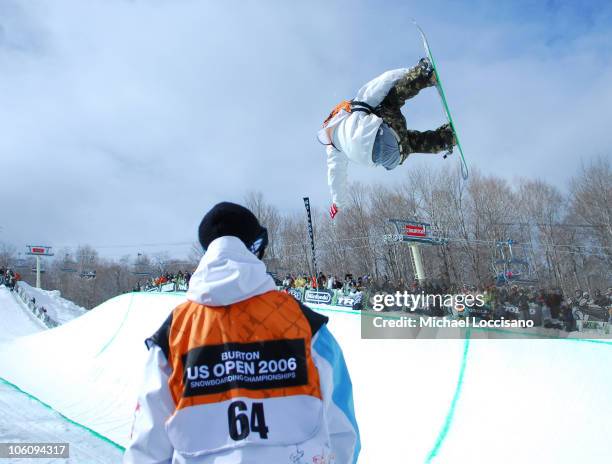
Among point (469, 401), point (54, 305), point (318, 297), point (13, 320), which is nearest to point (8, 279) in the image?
point (54, 305)

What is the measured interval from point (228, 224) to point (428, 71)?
2.00 metres

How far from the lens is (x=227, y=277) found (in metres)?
1.35

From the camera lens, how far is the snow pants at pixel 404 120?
2.97m

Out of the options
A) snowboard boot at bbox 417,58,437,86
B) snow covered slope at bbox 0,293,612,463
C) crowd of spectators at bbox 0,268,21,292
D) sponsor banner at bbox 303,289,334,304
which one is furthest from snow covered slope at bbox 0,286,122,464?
crowd of spectators at bbox 0,268,21,292

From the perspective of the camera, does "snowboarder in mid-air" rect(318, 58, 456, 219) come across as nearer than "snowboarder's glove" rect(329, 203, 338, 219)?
Yes

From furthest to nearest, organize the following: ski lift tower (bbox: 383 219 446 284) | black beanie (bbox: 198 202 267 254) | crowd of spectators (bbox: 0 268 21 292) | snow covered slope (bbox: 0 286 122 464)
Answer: crowd of spectators (bbox: 0 268 21 292), ski lift tower (bbox: 383 219 446 284), snow covered slope (bbox: 0 286 122 464), black beanie (bbox: 198 202 267 254)

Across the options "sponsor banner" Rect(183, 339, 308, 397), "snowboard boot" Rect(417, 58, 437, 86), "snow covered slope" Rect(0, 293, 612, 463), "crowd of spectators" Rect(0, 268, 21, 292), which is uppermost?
"crowd of spectators" Rect(0, 268, 21, 292)

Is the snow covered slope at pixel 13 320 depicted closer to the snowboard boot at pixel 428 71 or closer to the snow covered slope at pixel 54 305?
the snow covered slope at pixel 54 305

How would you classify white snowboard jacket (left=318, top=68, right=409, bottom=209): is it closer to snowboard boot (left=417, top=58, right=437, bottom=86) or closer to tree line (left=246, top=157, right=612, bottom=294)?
snowboard boot (left=417, top=58, right=437, bottom=86)

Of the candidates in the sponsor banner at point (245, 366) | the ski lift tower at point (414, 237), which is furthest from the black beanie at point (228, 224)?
the ski lift tower at point (414, 237)

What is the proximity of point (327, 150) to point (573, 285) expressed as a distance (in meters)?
31.2

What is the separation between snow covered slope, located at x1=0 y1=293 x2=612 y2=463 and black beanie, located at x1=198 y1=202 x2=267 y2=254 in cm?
350

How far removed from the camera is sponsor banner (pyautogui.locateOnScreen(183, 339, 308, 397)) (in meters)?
1.32

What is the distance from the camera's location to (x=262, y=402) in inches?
52.4
